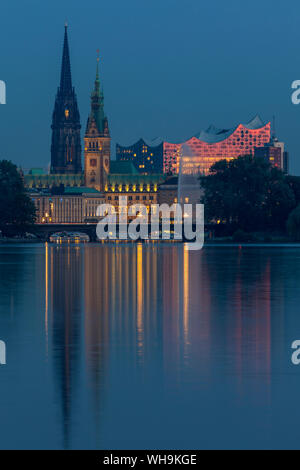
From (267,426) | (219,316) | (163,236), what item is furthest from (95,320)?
(163,236)

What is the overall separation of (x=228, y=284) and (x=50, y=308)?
14.6 m

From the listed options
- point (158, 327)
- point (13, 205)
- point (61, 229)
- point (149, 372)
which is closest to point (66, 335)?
point (158, 327)

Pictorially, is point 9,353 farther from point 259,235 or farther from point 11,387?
point 259,235

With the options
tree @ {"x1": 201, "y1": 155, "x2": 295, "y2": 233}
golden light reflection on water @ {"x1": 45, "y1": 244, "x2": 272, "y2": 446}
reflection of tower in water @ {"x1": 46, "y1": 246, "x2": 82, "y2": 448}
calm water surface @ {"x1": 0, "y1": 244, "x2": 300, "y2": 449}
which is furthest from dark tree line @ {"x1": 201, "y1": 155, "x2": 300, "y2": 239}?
calm water surface @ {"x1": 0, "y1": 244, "x2": 300, "y2": 449}

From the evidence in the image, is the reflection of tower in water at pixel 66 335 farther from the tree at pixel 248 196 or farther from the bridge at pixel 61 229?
the bridge at pixel 61 229

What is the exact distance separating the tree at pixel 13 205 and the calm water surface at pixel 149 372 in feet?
319

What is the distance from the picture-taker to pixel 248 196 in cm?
13550

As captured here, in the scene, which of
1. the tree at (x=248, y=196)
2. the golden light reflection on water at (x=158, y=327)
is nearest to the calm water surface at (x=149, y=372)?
the golden light reflection on water at (x=158, y=327)

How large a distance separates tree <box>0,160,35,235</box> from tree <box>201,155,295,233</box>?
82.8ft

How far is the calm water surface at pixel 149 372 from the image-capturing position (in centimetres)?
1462

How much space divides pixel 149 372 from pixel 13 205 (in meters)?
117

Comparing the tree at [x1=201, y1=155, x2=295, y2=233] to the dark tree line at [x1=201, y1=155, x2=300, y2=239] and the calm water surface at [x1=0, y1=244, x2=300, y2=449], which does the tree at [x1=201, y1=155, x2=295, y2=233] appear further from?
the calm water surface at [x1=0, y1=244, x2=300, y2=449]

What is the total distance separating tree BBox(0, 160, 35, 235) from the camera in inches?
5276

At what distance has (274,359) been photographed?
2061 centimetres
